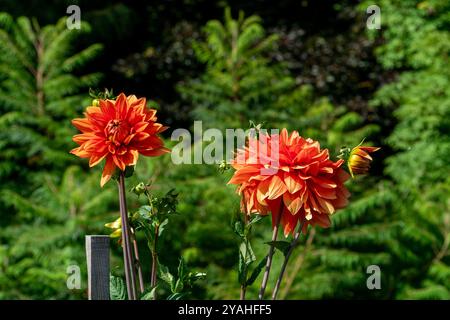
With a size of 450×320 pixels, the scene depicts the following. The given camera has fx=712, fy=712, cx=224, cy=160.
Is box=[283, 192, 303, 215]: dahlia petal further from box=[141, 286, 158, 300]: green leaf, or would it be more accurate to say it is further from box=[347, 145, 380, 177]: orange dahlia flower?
box=[141, 286, 158, 300]: green leaf

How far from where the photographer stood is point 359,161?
133cm

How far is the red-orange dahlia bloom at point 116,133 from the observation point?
1292 millimetres

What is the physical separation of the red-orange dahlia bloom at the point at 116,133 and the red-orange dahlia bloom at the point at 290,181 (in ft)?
0.54

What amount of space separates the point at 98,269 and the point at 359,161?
560 millimetres

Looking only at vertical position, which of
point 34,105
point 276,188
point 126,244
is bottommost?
point 126,244

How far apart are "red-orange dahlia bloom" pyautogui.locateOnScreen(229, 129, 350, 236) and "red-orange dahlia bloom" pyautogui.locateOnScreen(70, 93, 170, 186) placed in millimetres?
165

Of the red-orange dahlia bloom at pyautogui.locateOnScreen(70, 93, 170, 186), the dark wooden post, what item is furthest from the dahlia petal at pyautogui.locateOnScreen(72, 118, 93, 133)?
the dark wooden post

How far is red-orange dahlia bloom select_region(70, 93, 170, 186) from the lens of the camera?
1.29 metres

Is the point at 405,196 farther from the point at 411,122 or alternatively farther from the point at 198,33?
the point at 198,33

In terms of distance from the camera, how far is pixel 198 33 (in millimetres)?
7922

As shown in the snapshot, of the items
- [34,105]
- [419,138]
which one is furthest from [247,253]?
[419,138]

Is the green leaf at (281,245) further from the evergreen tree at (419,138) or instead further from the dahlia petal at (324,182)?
the evergreen tree at (419,138)

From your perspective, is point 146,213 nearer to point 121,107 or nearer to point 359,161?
point 121,107
